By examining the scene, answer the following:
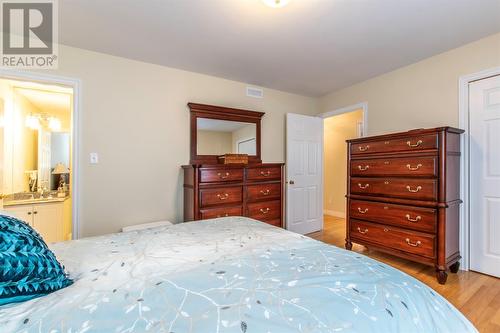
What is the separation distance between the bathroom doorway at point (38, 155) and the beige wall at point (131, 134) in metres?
0.17

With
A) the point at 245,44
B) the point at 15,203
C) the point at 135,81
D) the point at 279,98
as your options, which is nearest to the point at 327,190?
the point at 279,98

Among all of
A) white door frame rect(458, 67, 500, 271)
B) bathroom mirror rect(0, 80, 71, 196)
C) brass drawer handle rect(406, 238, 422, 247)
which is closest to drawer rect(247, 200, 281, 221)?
brass drawer handle rect(406, 238, 422, 247)

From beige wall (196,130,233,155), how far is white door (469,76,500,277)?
2.80 metres

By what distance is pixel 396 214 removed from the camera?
2529mm

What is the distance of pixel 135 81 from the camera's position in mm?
2799

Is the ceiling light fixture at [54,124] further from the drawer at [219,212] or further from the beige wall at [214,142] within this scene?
the drawer at [219,212]

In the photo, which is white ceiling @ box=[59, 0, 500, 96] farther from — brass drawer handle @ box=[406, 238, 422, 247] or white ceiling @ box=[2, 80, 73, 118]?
brass drawer handle @ box=[406, 238, 422, 247]

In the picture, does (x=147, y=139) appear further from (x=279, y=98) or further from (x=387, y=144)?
(x=387, y=144)

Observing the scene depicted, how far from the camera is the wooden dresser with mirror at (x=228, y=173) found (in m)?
2.73

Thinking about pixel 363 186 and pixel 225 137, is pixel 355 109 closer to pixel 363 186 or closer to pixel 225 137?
pixel 363 186

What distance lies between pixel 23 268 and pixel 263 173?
8.49ft

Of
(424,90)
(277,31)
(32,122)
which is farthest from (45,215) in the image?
(424,90)

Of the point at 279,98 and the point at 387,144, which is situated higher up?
the point at 279,98

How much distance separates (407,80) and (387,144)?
105 cm
